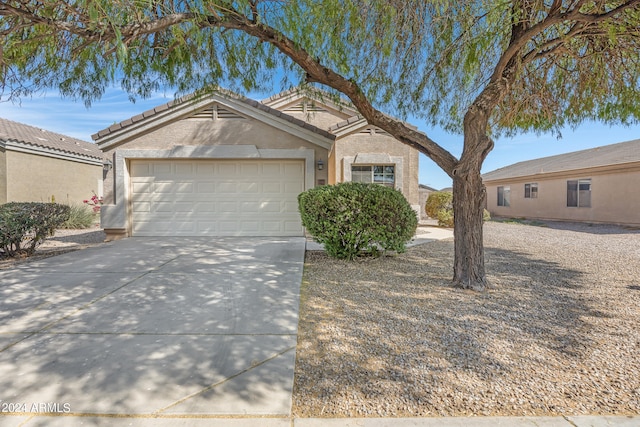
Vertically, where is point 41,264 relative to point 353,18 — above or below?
below

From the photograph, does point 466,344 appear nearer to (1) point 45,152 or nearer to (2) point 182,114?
(2) point 182,114

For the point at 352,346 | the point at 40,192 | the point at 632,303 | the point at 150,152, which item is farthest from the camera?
the point at 40,192

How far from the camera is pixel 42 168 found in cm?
1542

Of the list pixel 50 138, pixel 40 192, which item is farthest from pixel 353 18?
pixel 50 138

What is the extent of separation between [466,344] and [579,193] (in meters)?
18.5

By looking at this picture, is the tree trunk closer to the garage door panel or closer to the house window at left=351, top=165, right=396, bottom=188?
the house window at left=351, top=165, right=396, bottom=188

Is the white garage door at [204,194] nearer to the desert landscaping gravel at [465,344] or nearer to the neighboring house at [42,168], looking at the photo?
the desert landscaping gravel at [465,344]

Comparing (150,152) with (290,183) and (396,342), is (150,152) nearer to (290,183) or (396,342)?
(290,183)

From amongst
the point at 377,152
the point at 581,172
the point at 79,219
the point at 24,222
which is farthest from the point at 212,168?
the point at 581,172

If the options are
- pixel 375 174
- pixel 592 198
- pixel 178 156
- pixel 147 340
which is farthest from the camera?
pixel 592 198

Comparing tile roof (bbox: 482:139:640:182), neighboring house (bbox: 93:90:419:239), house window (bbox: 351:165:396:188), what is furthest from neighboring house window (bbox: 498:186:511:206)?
neighboring house (bbox: 93:90:419:239)

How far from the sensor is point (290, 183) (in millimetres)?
10234

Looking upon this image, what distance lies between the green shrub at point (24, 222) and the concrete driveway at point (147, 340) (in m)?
1.47

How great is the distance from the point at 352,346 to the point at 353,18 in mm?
4690
